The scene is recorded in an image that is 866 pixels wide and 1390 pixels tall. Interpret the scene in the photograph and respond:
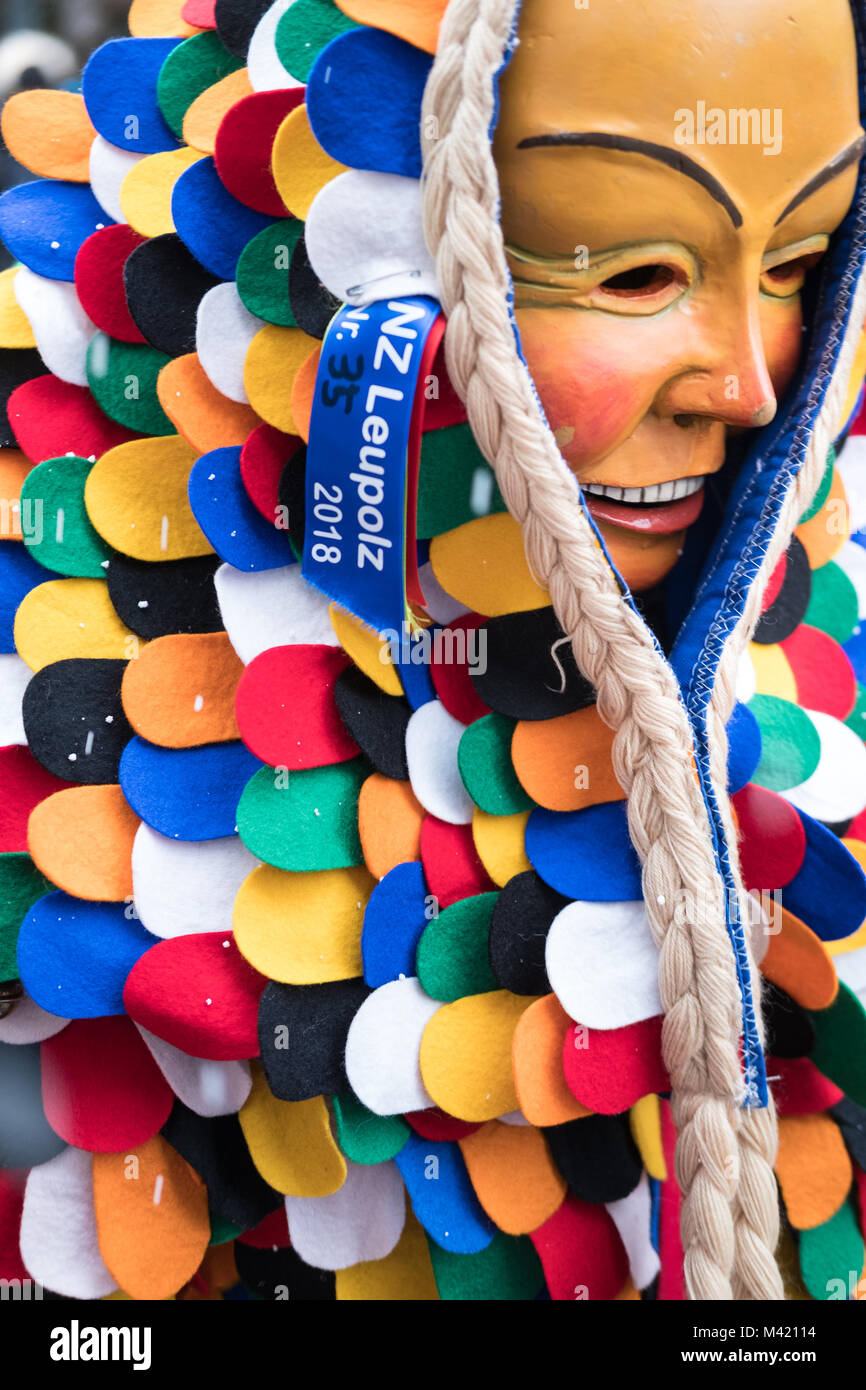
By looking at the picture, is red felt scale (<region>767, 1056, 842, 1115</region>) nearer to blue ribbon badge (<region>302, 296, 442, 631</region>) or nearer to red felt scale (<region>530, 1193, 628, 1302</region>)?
red felt scale (<region>530, 1193, 628, 1302</region>)

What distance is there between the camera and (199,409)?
22.3 inches

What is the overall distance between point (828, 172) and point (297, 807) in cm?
37

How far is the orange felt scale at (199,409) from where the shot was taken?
0.56 m

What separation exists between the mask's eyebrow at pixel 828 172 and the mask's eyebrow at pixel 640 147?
0.04 metres

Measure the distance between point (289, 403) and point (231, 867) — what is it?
0.23m

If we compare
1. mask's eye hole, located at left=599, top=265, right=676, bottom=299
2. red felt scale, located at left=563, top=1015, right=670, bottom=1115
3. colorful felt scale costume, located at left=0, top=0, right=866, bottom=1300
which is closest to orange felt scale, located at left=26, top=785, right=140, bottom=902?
colorful felt scale costume, located at left=0, top=0, right=866, bottom=1300

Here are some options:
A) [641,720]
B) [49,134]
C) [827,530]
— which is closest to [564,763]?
[641,720]

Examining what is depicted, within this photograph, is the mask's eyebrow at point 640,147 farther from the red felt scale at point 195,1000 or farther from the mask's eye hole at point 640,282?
the red felt scale at point 195,1000

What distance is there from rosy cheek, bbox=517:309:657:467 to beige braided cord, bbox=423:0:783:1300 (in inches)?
1.1

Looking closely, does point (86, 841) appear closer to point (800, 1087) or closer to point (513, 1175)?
point (513, 1175)

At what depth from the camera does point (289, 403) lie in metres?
0.54

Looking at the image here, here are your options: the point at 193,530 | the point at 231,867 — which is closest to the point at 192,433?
the point at 193,530

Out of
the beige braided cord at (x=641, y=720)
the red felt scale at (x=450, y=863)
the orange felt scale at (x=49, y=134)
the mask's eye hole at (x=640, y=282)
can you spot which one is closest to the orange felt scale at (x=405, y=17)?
the beige braided cord at (x=641, y=720)

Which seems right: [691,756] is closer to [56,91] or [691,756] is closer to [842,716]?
[842,716]
